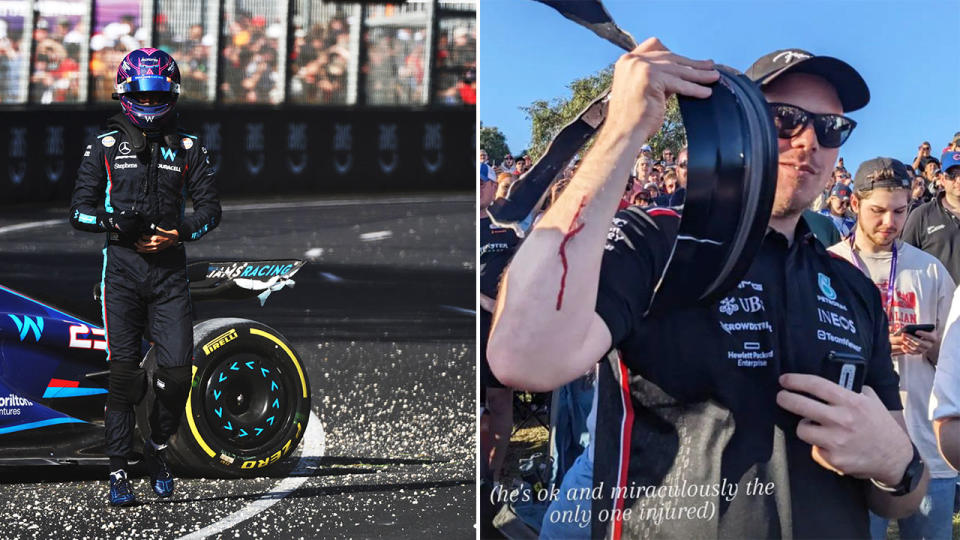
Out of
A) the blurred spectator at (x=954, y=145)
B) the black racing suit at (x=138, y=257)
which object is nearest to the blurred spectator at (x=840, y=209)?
the blurred spectator at (x=954, y=145)

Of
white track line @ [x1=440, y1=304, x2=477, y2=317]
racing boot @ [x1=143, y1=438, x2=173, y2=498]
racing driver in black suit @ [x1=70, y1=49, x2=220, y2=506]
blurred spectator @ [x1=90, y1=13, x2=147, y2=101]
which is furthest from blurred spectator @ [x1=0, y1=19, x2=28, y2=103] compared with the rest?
white track line @ [x1=440, y1=304, x2=477, y2=317]

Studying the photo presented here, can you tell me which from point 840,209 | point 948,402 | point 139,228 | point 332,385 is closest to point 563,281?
point 840,209

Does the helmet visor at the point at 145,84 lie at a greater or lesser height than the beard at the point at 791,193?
greater

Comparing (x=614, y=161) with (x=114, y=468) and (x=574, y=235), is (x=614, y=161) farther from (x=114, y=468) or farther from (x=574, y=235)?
(x=114, y=468)

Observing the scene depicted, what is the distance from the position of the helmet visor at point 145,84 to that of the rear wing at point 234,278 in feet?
2.21

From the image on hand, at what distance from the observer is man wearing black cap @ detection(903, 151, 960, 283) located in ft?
13.5

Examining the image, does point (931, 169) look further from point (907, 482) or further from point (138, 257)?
point (138, 257)

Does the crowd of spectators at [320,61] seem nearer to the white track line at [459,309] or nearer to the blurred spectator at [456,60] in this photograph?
the blurred spectator at [456,60]

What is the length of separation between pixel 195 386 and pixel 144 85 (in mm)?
1112

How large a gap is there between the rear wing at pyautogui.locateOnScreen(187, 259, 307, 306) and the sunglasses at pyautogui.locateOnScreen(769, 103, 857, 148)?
240 centimetres

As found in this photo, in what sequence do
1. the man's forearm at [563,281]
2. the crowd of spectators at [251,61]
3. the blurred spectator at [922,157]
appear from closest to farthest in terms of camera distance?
the man's forearm at [563,281]
the blurred spectator at [922,157]
the crowd of spectators at [251,61]

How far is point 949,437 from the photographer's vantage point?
352 centimetres

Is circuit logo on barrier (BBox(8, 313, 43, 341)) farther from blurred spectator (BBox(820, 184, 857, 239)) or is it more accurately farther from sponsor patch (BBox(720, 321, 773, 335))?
blurred spectator (BBox(820, 184, 857, 239))

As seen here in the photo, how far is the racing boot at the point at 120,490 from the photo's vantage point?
4.84 m
